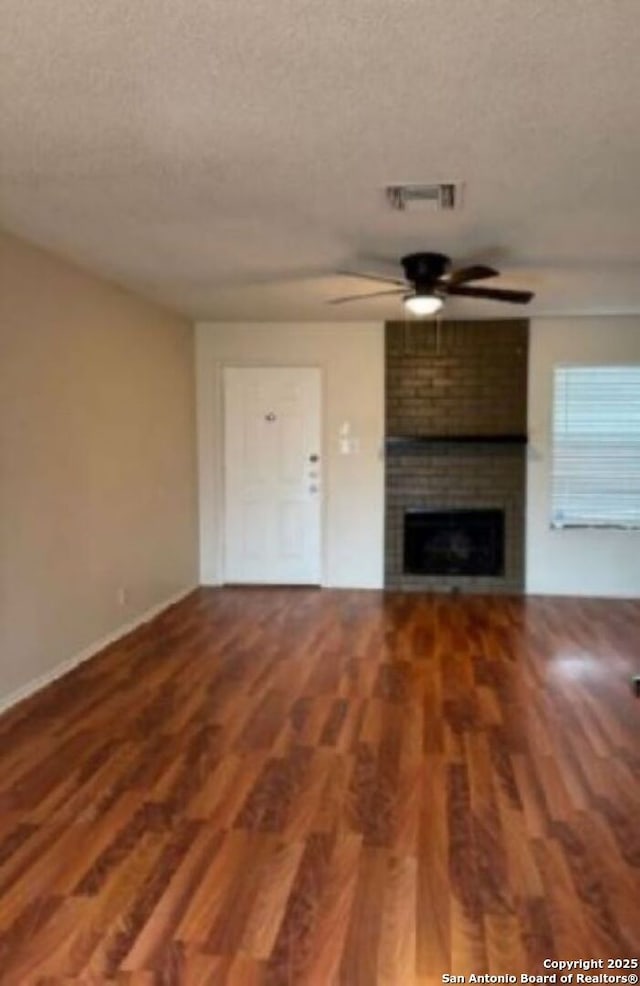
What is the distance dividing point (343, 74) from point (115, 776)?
2.67 metres

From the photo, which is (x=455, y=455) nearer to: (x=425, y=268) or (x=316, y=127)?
(x=425, y=268)

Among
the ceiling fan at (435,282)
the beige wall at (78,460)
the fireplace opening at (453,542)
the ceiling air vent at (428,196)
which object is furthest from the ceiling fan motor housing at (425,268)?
the fireplace opening at (453,542)

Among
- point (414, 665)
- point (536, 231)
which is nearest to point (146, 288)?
point (536, 231)

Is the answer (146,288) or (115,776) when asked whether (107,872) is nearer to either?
(115,776)

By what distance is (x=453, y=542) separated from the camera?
6844mm

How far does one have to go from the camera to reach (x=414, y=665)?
15.2ft

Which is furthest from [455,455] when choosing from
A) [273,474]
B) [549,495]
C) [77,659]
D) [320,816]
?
[320,816]

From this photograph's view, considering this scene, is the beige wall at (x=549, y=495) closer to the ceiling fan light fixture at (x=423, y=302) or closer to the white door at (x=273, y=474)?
the white door at (x=273, y=474)

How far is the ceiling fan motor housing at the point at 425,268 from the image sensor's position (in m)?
4.30

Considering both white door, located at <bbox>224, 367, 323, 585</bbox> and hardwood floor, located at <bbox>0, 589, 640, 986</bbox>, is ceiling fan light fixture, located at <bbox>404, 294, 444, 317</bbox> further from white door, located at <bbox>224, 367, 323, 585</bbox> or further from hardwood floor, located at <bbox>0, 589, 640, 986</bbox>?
white door, located at <bbox>224, 367, 323, 585</bbox>

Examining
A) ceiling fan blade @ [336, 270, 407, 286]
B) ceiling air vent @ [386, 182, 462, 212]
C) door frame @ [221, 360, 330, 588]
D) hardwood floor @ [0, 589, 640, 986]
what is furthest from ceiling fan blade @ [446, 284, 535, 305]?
door frame @ [221, 360, 330, 588]

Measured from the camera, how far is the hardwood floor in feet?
6.77

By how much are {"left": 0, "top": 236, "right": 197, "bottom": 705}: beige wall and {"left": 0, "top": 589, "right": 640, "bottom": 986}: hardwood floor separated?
1.45ft

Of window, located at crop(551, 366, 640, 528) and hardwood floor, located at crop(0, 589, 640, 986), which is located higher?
window, located at crop(551, 366, 640, 528)
